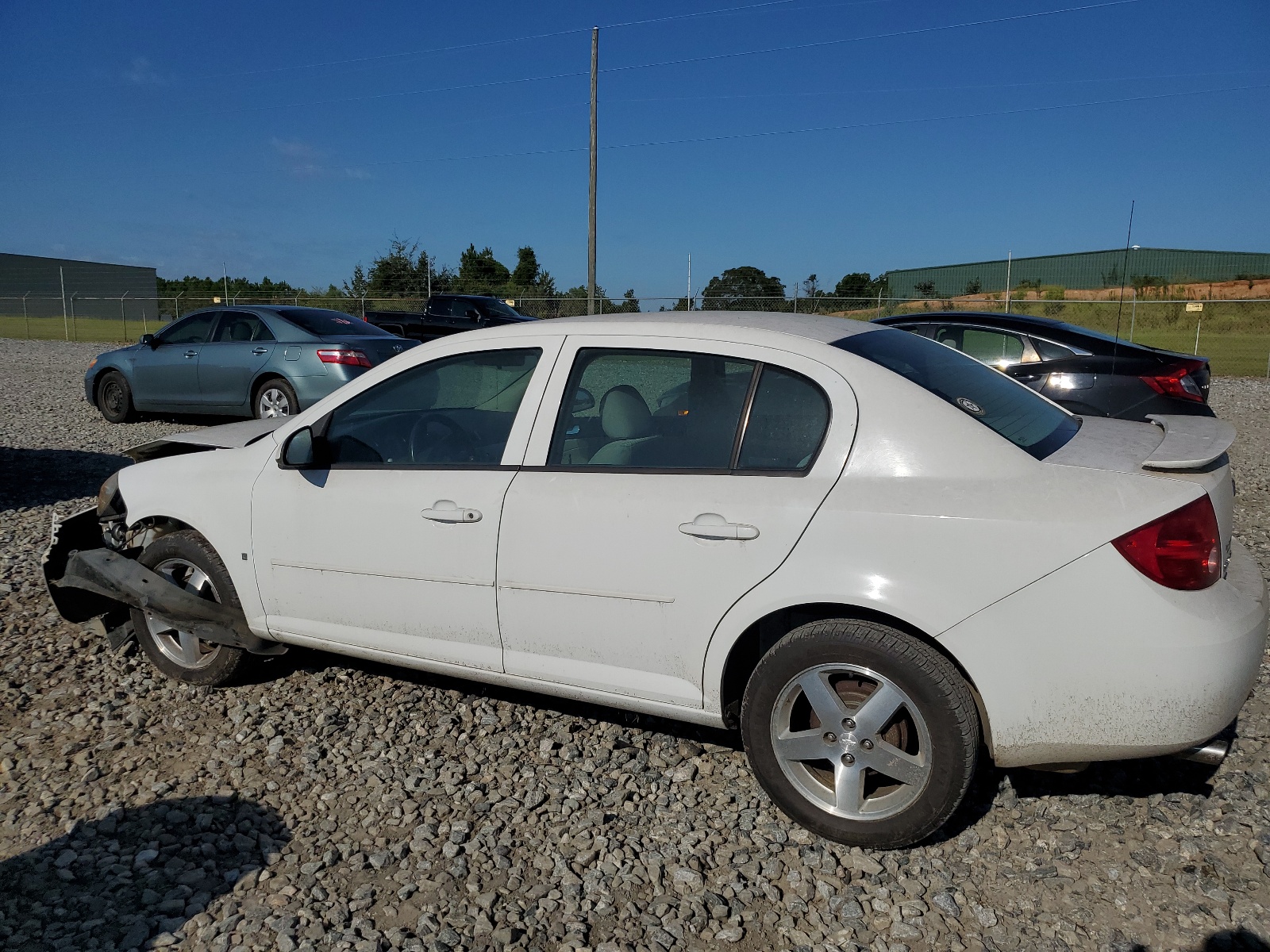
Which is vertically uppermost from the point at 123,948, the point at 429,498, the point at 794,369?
the point at 794,369

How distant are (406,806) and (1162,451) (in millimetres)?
2724

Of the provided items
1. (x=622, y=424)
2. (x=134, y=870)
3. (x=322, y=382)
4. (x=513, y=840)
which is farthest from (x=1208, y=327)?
(x=134, y=870)

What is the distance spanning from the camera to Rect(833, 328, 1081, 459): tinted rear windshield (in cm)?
299

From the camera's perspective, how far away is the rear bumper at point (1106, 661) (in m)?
2.54

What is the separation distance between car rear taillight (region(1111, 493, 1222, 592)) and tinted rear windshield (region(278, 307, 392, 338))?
1009 centimetres

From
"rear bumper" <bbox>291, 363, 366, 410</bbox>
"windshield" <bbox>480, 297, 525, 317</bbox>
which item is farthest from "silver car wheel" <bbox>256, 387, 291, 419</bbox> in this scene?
"windshield" <bbox>480, 297, 525, 317</bbox>

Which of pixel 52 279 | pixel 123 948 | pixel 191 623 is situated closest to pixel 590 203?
pixel 191 623

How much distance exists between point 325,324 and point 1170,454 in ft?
33.9

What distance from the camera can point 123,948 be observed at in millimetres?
2535

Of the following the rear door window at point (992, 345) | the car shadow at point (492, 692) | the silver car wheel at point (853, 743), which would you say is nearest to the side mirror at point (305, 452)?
the car shadow at point (492, 692)

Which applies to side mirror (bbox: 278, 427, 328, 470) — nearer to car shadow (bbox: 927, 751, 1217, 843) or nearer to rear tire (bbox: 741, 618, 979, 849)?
rear tire (bbox: 741, 618, 979, 849)

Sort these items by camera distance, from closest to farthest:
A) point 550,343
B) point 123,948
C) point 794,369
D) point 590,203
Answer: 1. point 123,948
2. point 794,369
3. point 550,343
4. point 590,203

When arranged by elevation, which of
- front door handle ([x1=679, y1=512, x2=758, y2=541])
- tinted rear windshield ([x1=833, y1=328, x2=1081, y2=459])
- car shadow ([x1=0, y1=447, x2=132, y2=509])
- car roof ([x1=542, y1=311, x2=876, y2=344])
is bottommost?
car shadow ([x1=0, y1=447, x2=132, y2=509])

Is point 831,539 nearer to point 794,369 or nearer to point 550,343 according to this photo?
point 794,369
